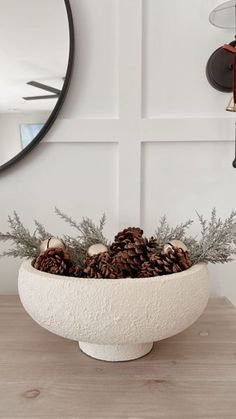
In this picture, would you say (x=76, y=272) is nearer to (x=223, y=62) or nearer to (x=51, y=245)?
(x=51, y=245)

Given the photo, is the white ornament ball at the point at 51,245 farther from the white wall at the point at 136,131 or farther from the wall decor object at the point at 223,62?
the wall decor object at the point at 223,62

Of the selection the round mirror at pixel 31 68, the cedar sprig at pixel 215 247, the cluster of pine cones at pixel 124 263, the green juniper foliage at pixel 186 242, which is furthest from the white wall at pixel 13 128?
the cedar sprig at pixel 215 247

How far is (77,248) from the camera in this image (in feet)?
2.19

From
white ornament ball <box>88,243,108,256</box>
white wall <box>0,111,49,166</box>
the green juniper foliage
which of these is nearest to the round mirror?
white wall <box>0,111,49,166</box>

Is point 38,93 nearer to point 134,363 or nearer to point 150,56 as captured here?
point 150,56

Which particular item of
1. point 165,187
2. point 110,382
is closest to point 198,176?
point 165,187

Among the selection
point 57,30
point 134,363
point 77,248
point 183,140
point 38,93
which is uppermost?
point 57,30

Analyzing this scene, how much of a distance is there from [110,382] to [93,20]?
0.74 m

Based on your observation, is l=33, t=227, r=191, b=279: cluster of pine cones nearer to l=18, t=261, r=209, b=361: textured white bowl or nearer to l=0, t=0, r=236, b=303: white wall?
l=18, t=261, r=209, b=361: textured white bowl

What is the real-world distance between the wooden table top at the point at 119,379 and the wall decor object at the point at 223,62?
436mm

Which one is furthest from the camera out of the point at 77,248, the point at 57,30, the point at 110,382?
the point at 57,30

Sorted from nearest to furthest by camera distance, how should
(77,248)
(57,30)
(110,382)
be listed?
(110,382) → (77,248) → (57,30)

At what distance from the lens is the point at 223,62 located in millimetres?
833

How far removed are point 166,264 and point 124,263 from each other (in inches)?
2.5
